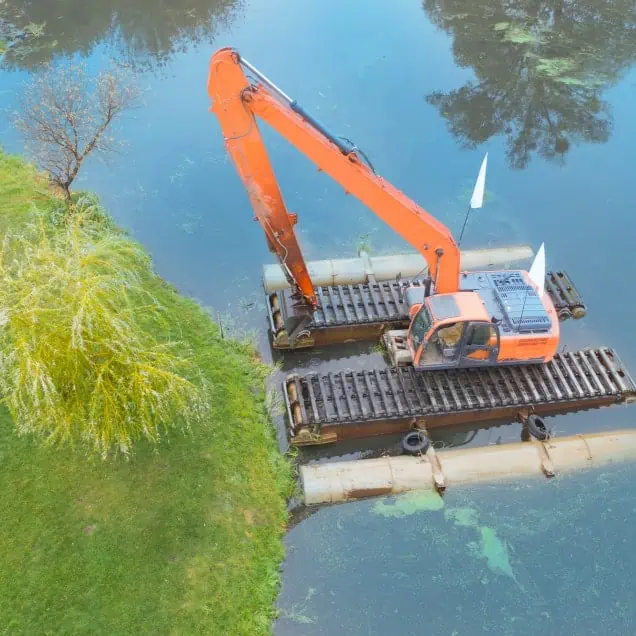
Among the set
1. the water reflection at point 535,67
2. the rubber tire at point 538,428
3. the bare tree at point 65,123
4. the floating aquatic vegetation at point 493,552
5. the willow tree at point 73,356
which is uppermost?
the water reflection at point 535,67

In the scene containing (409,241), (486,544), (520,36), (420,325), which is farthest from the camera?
(520,36)

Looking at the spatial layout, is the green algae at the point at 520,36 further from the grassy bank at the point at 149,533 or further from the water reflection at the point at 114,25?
the grassy bank at the point at 149,533

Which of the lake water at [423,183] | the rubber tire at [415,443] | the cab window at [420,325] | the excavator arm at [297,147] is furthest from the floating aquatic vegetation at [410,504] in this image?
the excavator arm at [297,147]

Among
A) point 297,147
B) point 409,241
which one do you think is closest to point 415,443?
point 409,241

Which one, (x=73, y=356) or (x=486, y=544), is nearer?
(x=73, y=356)

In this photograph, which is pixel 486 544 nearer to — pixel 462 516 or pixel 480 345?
pixel 462 516

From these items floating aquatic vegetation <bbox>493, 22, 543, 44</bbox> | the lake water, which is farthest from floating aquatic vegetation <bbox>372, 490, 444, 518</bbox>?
floating aquatic vegetation <bbox>493, 22, 543, 44</bbox>

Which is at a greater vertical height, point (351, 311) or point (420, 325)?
point (351, 311)
